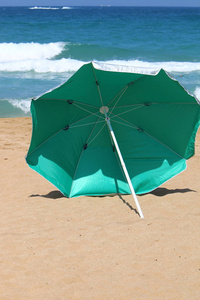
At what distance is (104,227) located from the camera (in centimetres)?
513

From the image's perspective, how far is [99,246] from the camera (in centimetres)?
469

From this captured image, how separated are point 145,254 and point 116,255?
0.32 m

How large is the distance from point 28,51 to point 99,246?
87.2 ft

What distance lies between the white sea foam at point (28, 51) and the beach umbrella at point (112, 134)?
22.2 m

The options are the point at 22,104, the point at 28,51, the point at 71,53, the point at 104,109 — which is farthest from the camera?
the point at 28,51

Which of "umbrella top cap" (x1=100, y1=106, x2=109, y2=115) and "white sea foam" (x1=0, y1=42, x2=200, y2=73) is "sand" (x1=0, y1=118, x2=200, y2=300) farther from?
"white sea foam" (x1=0, y1=42, x2=200, y2=73)

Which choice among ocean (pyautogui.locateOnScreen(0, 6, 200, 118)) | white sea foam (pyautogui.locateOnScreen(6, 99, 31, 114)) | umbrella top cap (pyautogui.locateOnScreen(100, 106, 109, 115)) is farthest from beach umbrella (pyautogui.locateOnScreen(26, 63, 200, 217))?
white sea foam (pyautogui.locateOnScreen(6, 99, 31, 114))

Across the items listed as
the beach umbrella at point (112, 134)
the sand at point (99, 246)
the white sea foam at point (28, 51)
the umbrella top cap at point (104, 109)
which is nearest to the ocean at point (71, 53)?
the white sea foam at point (28, 51)

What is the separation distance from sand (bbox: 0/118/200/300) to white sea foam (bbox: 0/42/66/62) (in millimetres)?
22352

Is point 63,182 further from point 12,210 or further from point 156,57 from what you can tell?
point 156,57

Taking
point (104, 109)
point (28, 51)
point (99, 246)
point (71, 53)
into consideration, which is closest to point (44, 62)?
point (71, 53)

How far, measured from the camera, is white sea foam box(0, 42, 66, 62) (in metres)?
27.6

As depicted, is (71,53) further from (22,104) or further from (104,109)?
(104,109)

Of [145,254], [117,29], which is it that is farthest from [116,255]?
[117,29]
